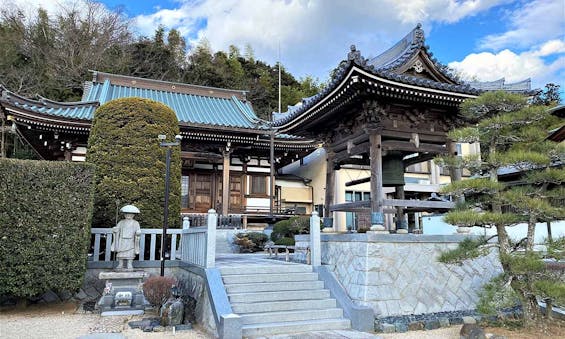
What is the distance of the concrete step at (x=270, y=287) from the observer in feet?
21.8

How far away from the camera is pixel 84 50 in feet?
94.0

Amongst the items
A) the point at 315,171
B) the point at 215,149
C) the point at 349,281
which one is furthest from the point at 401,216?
the point at 315,171

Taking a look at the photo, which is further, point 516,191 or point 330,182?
point 330,182

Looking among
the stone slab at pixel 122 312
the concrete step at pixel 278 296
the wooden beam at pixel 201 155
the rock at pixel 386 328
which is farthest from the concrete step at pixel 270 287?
the wooden beam at pixel 201 155

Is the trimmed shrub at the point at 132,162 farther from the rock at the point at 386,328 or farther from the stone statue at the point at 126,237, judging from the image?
the rock at the point at 386,328

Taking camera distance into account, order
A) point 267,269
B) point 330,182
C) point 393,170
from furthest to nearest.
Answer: point 330,182 < point 393,170 < point 267,269

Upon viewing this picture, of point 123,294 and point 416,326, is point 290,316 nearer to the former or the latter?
point 416,326

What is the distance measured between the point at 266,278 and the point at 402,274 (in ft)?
8.06

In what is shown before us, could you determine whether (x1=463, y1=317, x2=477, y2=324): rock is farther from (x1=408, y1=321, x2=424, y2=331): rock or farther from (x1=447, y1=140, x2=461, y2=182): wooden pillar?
(x1=447, y1=140, x2=461, y2=182): wooden pillar

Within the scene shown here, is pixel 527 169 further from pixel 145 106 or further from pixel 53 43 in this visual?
pixel 53 43

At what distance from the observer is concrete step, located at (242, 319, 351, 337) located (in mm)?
5715

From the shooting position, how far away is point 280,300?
659 centimetres

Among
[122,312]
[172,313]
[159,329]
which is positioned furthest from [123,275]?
[159,329]

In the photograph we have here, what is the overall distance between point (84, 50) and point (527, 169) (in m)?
30.4
